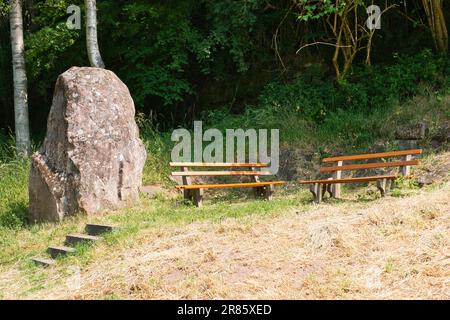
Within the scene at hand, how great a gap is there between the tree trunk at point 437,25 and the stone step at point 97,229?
9.11 metres

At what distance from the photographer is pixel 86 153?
1000cm

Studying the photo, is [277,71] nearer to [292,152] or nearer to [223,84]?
[223,84]

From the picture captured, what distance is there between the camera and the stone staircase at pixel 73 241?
26.1ft

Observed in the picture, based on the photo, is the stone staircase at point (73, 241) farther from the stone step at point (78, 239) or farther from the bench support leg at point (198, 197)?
the bench support leg at point (198, 197)

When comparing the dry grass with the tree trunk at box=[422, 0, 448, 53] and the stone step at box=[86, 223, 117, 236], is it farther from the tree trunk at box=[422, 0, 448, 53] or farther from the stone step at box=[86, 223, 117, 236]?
the tree trunk at box=[422, 0, 448, 53]

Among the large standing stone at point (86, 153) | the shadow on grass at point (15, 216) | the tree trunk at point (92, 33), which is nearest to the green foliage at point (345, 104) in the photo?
the tree trunk at point (92, 33)

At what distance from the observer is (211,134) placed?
14102 mm

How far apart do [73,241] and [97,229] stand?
0.36 m

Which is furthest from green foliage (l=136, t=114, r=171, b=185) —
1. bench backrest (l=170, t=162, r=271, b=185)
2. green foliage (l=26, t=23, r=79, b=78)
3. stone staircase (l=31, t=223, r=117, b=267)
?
stone staircase (l=31, t=223, r=117, b=267)

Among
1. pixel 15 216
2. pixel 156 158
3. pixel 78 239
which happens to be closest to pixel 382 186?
pixel 78 239

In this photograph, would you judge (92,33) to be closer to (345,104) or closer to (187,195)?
(187,195)

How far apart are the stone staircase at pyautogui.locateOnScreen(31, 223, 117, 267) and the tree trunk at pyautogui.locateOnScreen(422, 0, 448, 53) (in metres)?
9.13

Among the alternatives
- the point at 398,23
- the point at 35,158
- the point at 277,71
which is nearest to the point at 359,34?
the point at 398,23

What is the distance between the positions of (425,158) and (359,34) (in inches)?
202
